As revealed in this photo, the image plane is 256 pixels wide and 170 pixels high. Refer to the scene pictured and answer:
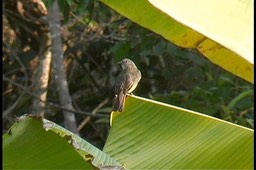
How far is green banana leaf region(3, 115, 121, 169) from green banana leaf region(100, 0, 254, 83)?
1.83 feet

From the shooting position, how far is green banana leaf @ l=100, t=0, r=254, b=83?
2824 mm

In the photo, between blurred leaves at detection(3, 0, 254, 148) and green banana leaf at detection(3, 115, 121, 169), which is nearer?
green banana leaf at detection(3, 115, 121, 169)

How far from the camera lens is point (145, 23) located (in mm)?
3258

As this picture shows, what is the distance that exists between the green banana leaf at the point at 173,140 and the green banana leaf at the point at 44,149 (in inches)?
11.7

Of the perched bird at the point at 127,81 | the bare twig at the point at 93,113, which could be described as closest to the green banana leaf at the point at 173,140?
the perched bird at the point at 127,81

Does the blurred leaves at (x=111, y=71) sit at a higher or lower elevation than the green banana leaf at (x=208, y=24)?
lower

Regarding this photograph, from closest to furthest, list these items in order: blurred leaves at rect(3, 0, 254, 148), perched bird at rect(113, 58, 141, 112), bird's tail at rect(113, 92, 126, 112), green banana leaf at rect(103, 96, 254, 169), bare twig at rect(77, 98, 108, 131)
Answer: green banana leaf at rect(103, 96, 254, 169) → bird's tail at rect(113, 92, 126, 112) → perched bird at rect(113, 58, 141, 112) → blurred leaves at rect(3, 0, 254, 148) → bare twig at rect(77, 98, 108, 131)

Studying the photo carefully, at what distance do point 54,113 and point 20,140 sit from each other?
250 inches

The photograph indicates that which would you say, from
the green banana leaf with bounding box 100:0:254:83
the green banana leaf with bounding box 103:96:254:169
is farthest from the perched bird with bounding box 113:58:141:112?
the green banana leaf with bounding box 100:0:254:83

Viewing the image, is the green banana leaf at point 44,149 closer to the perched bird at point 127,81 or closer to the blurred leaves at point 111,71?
the perched bird at point 127,81

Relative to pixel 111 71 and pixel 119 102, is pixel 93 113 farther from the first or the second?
pixel 119 102

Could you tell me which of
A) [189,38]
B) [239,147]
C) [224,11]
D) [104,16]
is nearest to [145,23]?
[189,38]

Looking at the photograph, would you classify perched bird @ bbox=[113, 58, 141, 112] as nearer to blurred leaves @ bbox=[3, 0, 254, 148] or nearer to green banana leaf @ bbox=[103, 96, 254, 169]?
blurred leaves @ bbox=[3, 0, 254, 148]

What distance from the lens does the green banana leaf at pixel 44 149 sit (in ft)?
9.32
